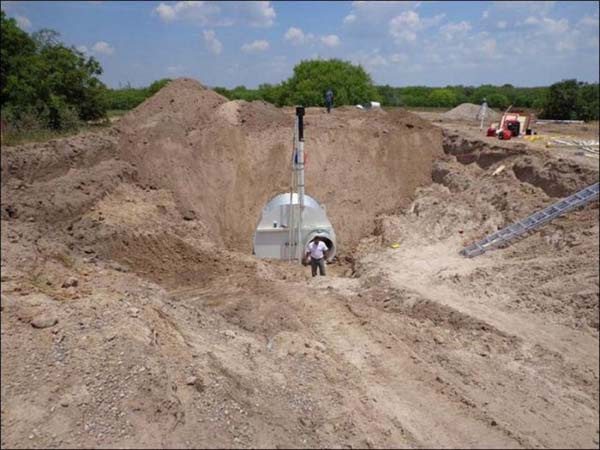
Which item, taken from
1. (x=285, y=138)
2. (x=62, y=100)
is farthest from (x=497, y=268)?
(x=62, y=100)

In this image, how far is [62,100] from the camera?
17750mm

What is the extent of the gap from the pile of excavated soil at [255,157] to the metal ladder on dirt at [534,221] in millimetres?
5315

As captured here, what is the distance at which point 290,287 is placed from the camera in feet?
37.5

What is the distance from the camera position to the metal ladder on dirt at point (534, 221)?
1185 centimetres

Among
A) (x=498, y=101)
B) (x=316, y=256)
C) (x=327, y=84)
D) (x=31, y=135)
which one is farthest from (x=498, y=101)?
(x=31, y=135)

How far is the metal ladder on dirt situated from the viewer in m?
11.9

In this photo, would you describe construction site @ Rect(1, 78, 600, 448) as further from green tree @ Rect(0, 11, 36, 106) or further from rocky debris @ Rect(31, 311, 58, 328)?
green tree @ Rect(0, 11, 36, 106)

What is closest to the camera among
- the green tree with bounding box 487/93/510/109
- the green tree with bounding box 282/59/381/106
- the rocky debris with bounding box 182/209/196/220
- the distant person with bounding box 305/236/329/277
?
the distant person with bounding box 305/236/329/277

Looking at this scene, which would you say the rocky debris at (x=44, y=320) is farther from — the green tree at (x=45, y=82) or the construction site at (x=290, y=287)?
the green tree at (x=45, y=82)

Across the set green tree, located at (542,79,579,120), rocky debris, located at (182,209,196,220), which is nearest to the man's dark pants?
rocky debris, located at (182,209,196,220)

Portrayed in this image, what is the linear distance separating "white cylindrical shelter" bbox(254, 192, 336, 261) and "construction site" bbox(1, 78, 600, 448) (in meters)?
0.07

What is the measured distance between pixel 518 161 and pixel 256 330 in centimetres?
1111

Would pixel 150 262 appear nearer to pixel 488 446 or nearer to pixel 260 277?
pixel 260 277

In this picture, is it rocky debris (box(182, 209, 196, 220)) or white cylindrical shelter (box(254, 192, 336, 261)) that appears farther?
white cylindrical shelter (box(254, 192, 336, 261))
